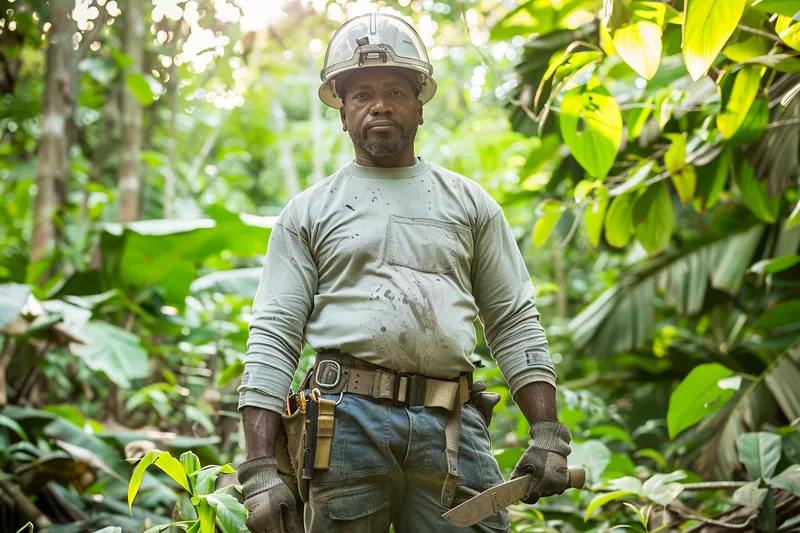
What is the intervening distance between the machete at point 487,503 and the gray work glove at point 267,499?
1.31 feet

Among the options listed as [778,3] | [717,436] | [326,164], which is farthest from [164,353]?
[326,164]

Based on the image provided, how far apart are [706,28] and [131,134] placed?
5448 mm

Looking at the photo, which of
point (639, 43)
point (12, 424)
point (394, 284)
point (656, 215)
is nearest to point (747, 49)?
point (639, 43)

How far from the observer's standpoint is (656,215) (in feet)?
11.1

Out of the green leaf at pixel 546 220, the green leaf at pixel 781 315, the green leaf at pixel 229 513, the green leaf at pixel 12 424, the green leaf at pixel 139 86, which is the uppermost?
the green leaf at pixel 139 86

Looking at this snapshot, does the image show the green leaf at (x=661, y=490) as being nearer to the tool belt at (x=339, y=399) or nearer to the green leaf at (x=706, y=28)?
the tool belt at (x=339, y=399)

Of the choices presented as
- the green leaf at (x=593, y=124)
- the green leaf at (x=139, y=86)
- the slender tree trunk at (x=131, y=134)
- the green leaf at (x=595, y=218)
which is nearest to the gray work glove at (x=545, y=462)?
the green leaf at (x=593, y=124)

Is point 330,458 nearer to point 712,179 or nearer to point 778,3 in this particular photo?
point 778,3

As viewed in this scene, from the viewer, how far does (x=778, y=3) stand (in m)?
2.35

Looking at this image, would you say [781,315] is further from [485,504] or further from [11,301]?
[11,301]

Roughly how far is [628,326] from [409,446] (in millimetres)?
3984

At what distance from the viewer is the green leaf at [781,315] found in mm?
4676

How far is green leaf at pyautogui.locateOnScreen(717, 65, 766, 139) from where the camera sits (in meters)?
2.81

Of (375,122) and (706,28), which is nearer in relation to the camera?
(706,28)
